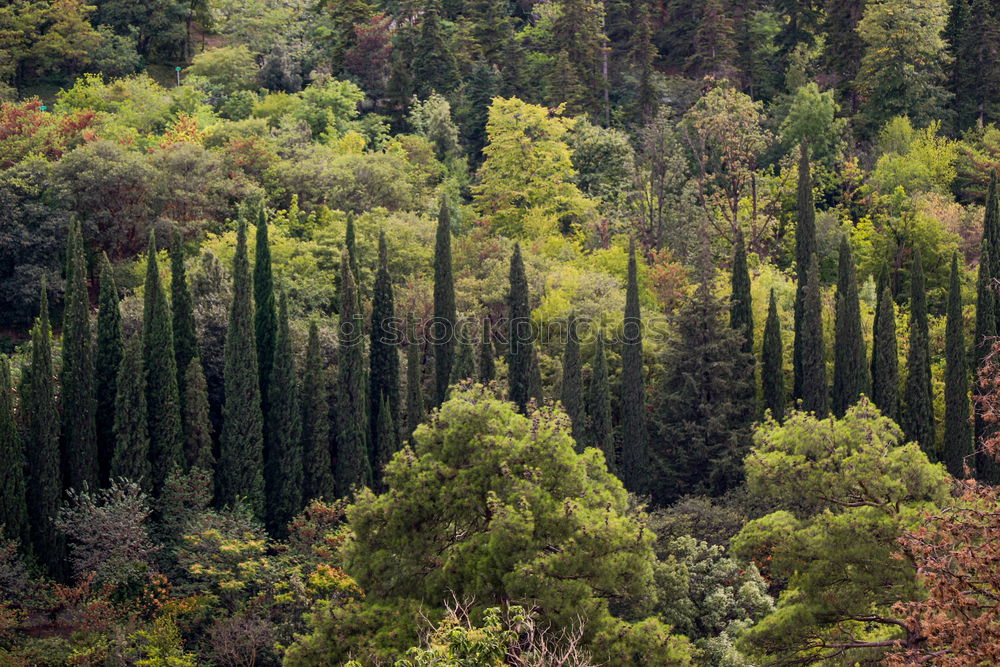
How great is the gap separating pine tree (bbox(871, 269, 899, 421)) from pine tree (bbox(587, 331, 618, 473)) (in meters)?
9.47

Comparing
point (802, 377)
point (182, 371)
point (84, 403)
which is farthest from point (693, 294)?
point (84, 403)

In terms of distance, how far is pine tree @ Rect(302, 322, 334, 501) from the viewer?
41.1 metres

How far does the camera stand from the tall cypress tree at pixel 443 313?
46750mm

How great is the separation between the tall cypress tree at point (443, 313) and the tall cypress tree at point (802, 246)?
11992mm

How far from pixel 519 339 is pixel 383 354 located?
4569 millimetres

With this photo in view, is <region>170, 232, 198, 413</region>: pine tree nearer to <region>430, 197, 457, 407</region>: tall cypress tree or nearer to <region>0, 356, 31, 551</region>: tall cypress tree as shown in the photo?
<region>0, 356, 31, 551</region>: tall cypress tree

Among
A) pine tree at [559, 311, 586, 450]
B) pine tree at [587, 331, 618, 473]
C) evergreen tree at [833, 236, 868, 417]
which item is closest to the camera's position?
pine tree at [559, 311, 586, 450]

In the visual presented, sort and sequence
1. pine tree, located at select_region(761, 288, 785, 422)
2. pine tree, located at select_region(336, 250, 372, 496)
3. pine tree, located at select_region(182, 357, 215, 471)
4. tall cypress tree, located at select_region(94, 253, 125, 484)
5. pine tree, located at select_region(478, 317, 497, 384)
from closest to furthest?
tall cypress tree, located at select_region(94, 253, 125, 484), pine tree, located at select_region(182, 357, 215, 471), pine tree, located at select_region(336, 250, 372, 496), pine tree, located at select_region(478, 317, 497, 384), pine tree, located at select_region(761, 288, 785, 422)

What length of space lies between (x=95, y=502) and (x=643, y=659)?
55.5 ft

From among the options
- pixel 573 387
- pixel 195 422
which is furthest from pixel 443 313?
pixel 195 422

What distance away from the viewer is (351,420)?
137ft

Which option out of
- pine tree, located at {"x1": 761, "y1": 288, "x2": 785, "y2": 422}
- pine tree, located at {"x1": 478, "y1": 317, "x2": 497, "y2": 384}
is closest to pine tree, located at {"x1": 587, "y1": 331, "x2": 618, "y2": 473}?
pine tree, located at {"x1": 478, "y1": 317, "x2": 497, "y2": 384}

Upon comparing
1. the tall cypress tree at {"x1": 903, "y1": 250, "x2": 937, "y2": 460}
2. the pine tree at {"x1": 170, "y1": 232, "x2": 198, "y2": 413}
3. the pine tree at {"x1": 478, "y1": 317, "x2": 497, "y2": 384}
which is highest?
the pine tree at {"x1": 170, "y1": 232, "x2": 198, "y2": 413}

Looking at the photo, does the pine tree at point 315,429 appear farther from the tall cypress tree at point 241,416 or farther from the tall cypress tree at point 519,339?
the tall cypress tree at point 519,339
